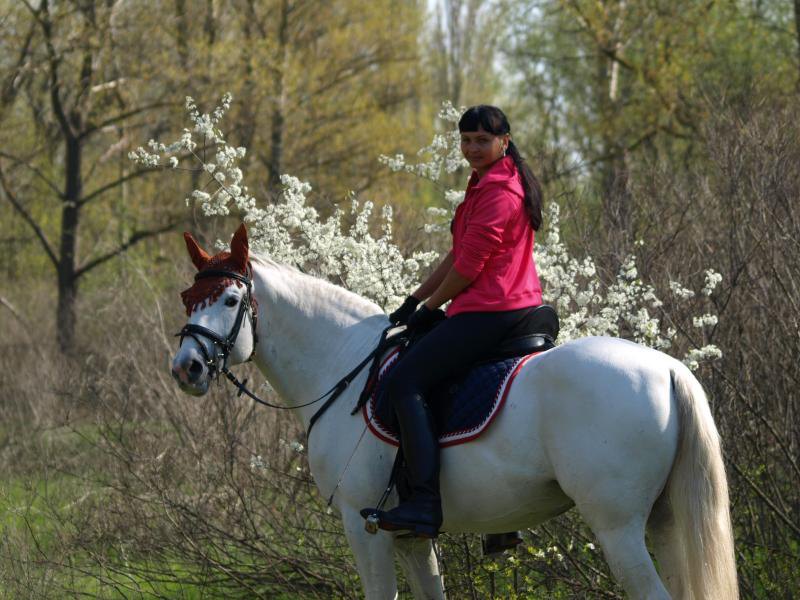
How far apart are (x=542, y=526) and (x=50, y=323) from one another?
1615 cm

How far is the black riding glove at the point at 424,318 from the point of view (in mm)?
4785

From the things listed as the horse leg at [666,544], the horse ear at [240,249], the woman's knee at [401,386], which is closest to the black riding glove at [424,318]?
the woman's knee at [401,386]

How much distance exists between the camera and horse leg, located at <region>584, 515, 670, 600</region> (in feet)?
13.4

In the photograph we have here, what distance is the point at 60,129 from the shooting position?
1897 cm

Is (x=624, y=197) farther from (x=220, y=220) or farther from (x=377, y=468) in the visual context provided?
(x=220, y=220)

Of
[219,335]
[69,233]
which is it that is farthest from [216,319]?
[69,233]

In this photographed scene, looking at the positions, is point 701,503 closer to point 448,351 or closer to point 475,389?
point 475,389

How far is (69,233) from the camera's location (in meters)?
18.3

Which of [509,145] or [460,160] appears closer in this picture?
[509,145]

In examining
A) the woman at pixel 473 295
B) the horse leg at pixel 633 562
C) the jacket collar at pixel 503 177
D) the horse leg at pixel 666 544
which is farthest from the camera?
the jacket collar at pixel 503 177

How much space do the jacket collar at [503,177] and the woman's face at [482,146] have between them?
0.05 m

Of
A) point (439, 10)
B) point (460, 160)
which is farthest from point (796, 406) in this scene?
point (439, 10)

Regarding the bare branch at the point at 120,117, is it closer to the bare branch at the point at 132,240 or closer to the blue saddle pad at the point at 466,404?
the bare branch at the point at 132,240

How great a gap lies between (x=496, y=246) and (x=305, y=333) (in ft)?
3.78
